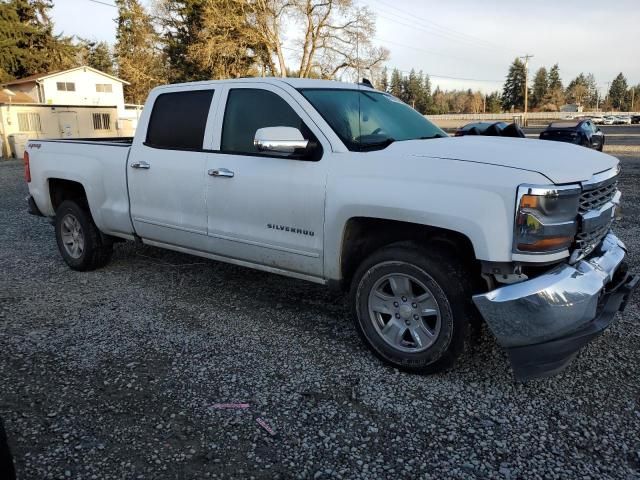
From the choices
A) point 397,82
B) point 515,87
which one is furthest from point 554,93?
point 397,82

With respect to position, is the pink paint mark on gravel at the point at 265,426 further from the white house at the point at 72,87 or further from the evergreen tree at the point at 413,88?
the evergreen tree at the point at 413,88

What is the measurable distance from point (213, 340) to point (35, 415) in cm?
132

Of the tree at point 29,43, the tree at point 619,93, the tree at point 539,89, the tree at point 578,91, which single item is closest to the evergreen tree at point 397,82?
the tree at point 539,89

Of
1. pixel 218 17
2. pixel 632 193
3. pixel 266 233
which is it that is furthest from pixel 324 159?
pixel 218 17

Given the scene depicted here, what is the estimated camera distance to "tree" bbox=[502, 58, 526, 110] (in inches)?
4523

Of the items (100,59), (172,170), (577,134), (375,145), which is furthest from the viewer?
(100,59)

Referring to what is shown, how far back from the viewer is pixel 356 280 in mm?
3635

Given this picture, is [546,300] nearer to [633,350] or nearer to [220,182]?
[633,350]

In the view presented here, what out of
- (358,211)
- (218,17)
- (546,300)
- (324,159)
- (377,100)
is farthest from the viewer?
(218,17)

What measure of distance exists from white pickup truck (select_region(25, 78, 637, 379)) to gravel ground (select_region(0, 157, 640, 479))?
321 millimetres

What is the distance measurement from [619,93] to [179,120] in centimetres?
15662

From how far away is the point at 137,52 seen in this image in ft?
199

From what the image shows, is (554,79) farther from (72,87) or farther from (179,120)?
(179,120)

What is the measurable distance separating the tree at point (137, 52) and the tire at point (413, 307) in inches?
1941
